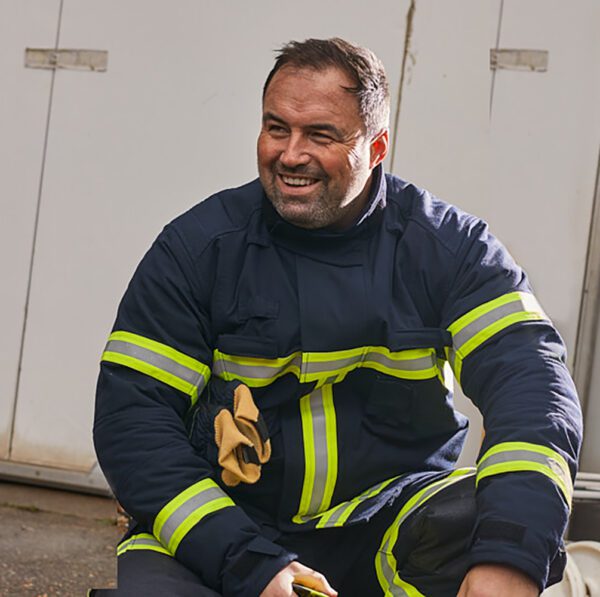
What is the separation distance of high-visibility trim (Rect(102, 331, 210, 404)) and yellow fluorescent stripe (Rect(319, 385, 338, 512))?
1.02 feet

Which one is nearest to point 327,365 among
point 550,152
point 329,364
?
point 329,364

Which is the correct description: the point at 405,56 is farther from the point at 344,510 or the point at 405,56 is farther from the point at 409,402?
the point at 344,510

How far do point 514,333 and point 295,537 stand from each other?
668mm

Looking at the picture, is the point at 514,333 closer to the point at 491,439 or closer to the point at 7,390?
the point at 491,439

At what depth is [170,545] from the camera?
2.44 meters

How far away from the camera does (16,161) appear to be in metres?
4.78

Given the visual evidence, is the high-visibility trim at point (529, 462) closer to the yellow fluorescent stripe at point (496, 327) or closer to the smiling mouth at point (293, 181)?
the yellow fluorescent stripe at point (496, 327)

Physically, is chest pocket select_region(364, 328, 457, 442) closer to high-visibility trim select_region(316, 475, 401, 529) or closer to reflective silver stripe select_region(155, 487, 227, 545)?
high-visibility trim select_region(316, 475, 401, 529)

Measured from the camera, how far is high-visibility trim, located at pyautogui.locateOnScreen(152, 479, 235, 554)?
2.40 meters

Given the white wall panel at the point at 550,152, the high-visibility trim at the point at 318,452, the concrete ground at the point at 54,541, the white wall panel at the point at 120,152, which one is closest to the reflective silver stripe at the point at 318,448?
the high-visibility trim at the point at 318,452

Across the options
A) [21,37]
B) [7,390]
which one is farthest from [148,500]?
[21,37]

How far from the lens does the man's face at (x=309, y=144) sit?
2.61 metres

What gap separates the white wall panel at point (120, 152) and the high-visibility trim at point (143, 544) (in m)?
2.20

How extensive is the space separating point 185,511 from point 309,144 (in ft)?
2.76
